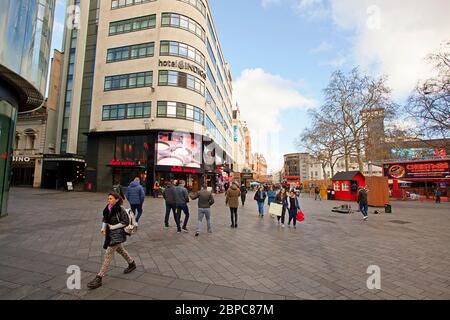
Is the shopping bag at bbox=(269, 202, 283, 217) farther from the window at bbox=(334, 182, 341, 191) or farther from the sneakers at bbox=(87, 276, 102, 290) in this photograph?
the window at bbox=(334, 182, 341, 191)

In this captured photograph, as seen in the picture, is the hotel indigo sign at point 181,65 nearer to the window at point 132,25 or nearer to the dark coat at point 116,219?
the window at point 132,25

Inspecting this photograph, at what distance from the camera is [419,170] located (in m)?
31.2

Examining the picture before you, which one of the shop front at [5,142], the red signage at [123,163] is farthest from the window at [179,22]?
the shop front at [5,142]

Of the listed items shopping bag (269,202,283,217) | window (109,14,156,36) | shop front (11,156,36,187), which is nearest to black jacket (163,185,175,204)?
shopping bag (269,202,283,217)

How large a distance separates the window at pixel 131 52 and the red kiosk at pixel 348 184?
25.5 meters

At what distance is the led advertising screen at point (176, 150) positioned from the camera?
968 inches

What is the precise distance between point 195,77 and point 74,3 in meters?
24.3

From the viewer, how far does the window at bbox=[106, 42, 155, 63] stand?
2600 cm

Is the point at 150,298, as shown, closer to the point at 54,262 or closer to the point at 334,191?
the point at 54,262

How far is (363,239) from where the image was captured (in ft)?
25.6

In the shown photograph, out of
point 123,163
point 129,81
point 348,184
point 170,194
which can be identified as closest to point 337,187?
point 348,184

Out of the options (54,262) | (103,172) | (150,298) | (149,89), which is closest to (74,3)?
(149,89)

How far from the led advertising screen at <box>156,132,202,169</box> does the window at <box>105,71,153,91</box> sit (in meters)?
6.25

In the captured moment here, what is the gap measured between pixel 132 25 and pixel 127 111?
10.5 m
